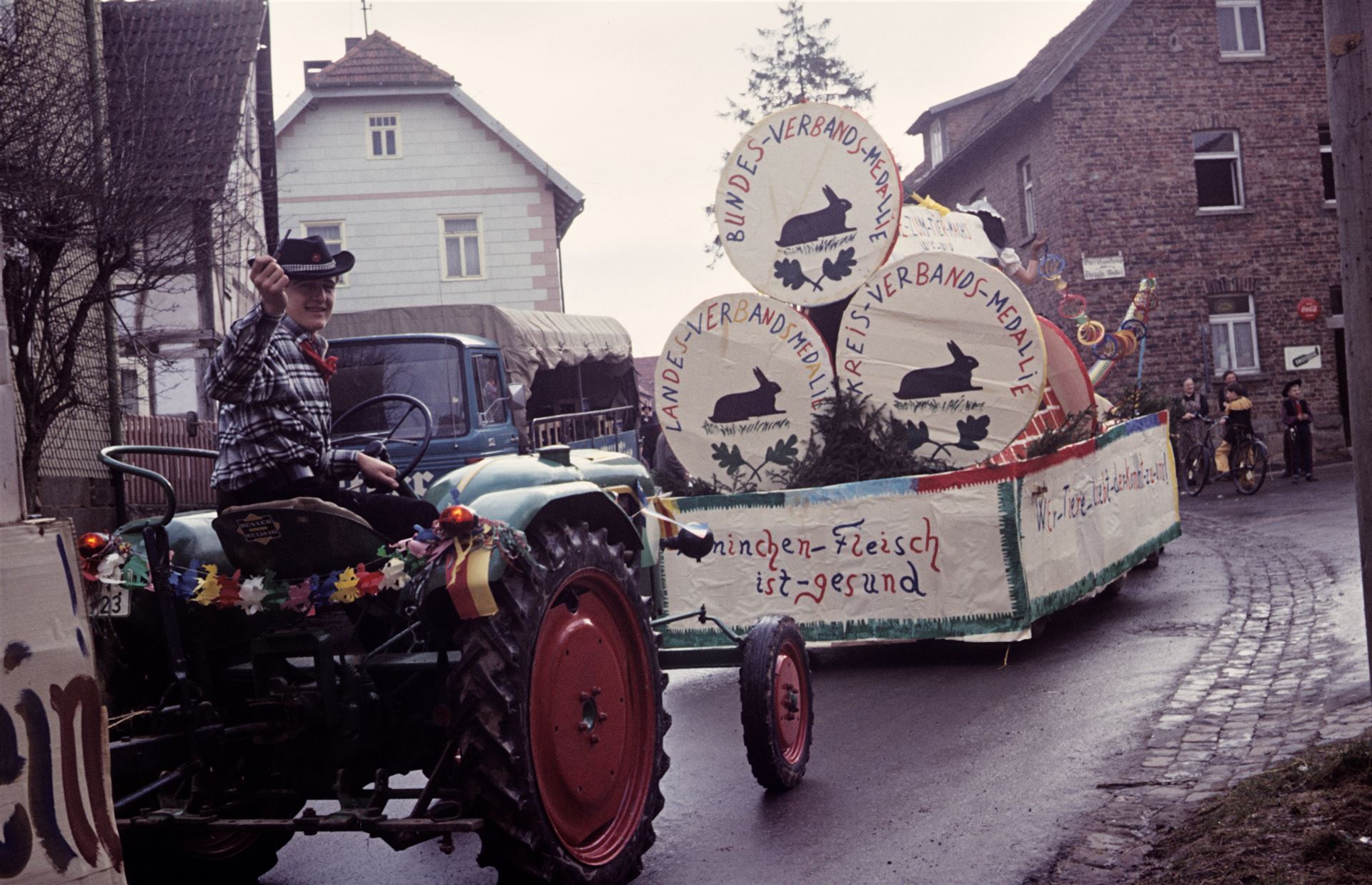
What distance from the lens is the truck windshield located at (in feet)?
36.8

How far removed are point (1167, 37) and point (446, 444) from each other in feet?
73.5

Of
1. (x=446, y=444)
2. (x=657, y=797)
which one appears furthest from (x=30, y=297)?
(x=657, y=797)

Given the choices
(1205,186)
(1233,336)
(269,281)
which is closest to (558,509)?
(269,281)

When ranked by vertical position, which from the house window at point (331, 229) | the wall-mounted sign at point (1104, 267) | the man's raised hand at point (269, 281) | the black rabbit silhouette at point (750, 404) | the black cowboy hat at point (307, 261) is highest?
the house window at point (331, 229)

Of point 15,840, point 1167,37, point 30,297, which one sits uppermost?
point 1167,37

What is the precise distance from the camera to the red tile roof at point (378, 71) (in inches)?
1510

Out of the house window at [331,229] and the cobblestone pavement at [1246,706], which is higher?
the house window at [331,229]

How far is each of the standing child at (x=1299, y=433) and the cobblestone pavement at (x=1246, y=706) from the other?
36.5 feet

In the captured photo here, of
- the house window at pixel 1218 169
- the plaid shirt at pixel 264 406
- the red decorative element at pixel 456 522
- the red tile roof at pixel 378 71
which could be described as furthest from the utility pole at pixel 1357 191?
the red tile roof at pixel 378 71

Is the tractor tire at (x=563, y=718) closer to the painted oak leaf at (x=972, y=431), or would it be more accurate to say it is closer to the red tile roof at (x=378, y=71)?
the painted oak leaf at (x=972, y=431)

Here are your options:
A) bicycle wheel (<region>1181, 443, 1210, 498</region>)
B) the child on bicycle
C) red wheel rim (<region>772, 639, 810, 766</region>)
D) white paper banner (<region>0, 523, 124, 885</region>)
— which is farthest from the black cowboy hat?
bicycle wheel (<region>1181, 443, 1210, 498</region>)

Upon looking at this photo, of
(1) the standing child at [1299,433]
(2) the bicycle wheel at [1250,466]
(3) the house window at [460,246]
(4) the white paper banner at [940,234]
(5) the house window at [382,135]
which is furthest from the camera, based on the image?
(3) the house window at [460,246]

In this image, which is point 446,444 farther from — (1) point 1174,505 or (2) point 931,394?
(1) point 1174,505

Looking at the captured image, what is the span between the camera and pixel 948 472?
880 centimetres
